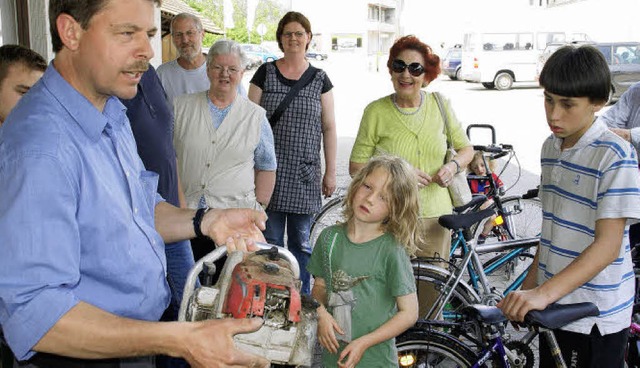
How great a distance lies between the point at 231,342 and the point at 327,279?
139 centimetres

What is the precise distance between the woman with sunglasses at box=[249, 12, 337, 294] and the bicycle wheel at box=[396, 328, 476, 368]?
166 cm

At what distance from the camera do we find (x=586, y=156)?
7.79 feet

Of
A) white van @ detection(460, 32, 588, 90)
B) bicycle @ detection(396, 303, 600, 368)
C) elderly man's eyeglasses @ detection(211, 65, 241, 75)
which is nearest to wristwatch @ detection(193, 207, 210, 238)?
bicycle @ detection(396, 303, 600, 368)

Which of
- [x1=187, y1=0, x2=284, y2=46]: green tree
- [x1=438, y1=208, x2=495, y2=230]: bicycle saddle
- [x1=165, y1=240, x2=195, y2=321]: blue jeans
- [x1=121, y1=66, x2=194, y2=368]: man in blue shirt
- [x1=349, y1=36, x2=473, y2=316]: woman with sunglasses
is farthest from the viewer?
[x1=187, y1=0, x2=284, y2=46]: green tree

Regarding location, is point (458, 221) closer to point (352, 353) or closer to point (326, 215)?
point (352, 353)

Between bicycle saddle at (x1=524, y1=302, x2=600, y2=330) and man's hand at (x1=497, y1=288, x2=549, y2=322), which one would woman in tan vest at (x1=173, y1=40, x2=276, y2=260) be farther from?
bicycle saddle at (x1=524, y1=302, x2=600, y2=330)

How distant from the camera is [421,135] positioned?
4.01 meters

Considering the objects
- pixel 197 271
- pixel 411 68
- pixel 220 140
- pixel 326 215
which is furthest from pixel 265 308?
pixel 326 215

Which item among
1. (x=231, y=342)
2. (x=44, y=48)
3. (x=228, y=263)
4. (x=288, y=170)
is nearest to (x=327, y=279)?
(x=228, y=263)

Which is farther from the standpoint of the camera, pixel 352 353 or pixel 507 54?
pixel 507 54

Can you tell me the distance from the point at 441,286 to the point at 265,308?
2.38 meters

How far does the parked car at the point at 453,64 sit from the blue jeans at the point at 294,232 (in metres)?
28.1

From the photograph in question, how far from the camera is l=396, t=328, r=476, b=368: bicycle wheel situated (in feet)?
10.2

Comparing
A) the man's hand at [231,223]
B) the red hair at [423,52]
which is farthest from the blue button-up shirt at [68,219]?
the red hair at [423,52]
